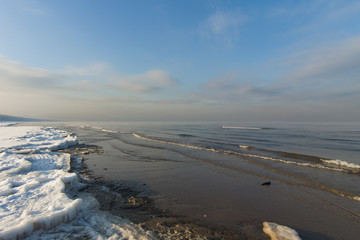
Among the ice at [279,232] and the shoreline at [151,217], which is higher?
the ice at [279,232]

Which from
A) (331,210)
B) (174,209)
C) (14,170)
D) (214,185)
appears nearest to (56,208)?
(174,209)

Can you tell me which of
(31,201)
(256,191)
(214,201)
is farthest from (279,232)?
(31,201)

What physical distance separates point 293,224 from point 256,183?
12.2 feet

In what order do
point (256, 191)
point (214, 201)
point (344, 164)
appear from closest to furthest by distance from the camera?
point (214, 201) < point (256, 191) < point (344, 164)

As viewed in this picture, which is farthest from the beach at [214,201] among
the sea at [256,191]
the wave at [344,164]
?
the wave at [344,164]

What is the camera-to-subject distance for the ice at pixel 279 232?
Result: 4324mm

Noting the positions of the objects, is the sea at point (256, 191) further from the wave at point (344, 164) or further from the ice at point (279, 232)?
the ice at point (279, 232)

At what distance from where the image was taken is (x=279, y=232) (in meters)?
4.47

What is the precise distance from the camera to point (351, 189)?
8312 millimetres

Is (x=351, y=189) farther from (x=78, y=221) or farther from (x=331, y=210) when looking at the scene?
(x=78, y=221)

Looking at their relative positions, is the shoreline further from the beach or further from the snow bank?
the snow bank

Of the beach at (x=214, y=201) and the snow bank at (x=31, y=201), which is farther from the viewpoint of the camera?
the beach at (x=214, y=201)

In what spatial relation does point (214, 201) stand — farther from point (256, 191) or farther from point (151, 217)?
point (151, 217)

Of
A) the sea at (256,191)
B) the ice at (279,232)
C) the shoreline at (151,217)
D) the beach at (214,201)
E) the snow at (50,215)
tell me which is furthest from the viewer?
the sea at (256,191)
